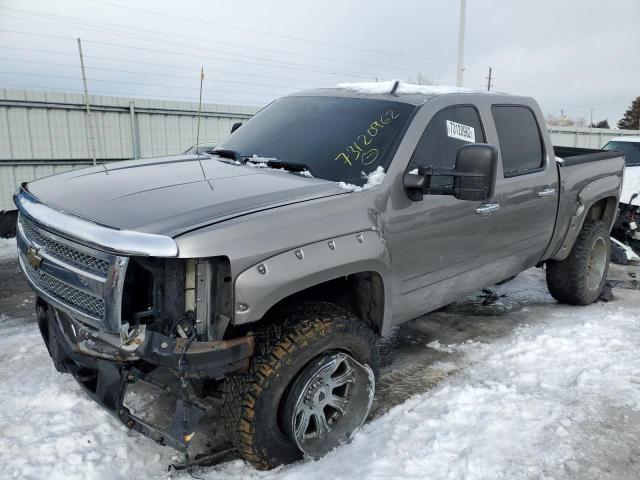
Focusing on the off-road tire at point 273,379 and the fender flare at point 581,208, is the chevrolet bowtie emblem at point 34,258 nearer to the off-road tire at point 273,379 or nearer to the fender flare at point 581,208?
the off-road tire at point 273,379

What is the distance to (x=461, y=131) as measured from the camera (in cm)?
370

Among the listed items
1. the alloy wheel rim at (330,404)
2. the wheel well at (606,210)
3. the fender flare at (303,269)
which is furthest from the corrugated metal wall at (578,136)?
the alloy wheel rim at (330,404)

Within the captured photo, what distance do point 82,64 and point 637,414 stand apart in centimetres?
994

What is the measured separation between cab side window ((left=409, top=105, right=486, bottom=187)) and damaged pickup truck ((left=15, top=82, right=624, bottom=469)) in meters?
0.01

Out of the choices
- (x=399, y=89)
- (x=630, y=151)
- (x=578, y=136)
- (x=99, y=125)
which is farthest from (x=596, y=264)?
(x=578, y=136)

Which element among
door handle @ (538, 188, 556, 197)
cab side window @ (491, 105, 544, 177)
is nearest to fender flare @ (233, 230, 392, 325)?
cab side window @ (491, 105, 544, 177)

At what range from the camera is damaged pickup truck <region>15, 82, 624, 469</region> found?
2322 millimetres

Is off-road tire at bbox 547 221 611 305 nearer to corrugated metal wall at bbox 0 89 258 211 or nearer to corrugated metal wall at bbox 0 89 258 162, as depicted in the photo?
corrugated metal wall at bbox 0 89 258 211

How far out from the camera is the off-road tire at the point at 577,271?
5129mm

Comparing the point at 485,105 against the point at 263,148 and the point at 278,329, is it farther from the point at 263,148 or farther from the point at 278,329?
the point at 278,329

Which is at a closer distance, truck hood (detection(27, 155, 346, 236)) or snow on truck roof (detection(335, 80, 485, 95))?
truck hood (detection(27, 155, 346, 236))

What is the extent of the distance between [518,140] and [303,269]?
8.48 ft

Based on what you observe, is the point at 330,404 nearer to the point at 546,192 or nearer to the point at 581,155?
the point at 546,192

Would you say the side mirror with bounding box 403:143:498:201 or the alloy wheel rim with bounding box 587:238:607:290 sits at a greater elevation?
the side mirror with bounding box 403:143:498:201
